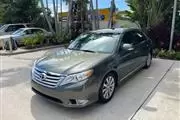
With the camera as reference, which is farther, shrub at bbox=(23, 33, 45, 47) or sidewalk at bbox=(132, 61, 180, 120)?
shrub at bbox=(23, 33, 45, 47)

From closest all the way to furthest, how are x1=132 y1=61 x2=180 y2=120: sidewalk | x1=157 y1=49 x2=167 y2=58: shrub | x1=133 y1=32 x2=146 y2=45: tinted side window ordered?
1. x1=132 y1=61 x2=180 y2=120: sidewalk
2. x1=133 y1=32 x2=146 y2=45: tinted side window
3. x1=157 y1=49 x2=167 y2=58: shrub

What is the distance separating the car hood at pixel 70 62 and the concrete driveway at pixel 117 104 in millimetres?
808

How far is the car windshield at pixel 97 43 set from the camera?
15.5 ft

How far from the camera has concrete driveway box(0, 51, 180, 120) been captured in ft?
12.1

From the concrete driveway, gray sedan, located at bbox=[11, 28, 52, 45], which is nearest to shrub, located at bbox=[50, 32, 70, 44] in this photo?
gray sedan, located at bbox=[11, 28, 52, 45]

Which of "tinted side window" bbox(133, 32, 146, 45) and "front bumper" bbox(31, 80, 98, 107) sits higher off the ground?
"tinted side window" bbox(133, 32, 146, 45)

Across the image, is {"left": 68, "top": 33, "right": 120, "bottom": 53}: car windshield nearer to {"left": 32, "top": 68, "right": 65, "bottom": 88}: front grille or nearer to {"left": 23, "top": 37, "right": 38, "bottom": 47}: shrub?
{"left": 32, "top": 68, "right": 65, "bottom": 88}: front grille

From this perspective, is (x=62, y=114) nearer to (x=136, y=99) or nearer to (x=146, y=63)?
(x=136, y=99)

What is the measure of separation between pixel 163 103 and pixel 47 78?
8.10 feet

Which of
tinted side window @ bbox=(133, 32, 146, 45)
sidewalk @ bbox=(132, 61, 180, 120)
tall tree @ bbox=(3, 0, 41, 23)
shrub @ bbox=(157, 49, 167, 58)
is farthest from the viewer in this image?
tall tree @ bbox=(3, 0, 41, 23)

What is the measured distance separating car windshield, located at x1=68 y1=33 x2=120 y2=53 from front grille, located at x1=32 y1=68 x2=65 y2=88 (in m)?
1.36

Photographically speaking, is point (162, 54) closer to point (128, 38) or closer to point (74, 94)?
point (128, 38)

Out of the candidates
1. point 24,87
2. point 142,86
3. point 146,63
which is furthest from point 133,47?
point 24,87

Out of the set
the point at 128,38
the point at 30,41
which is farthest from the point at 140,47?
the point at 30,41
